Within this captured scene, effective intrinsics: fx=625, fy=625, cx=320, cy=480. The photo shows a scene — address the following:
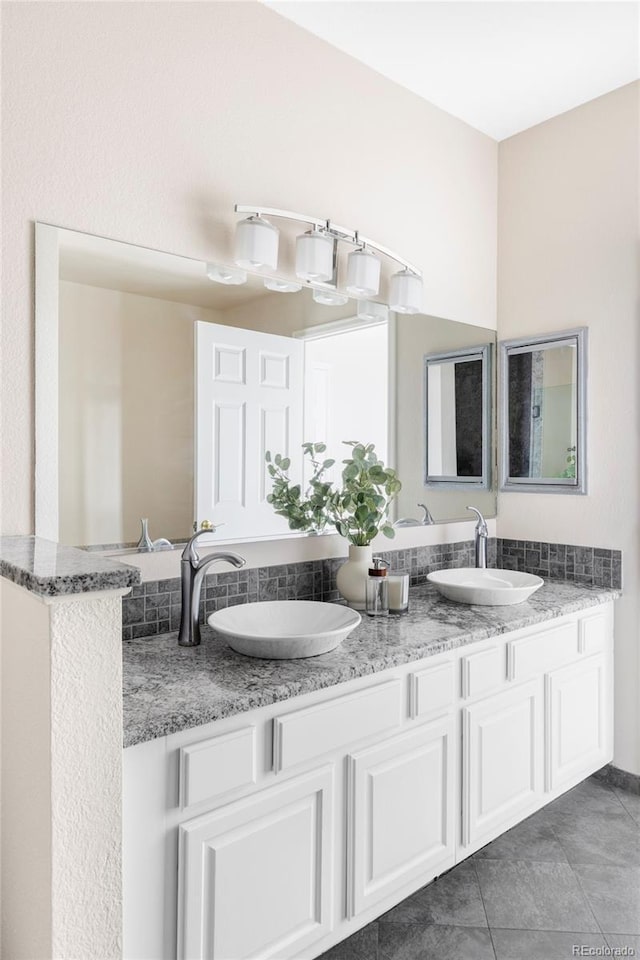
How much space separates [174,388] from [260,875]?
1259 millimetres

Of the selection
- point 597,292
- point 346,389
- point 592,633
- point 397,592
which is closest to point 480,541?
point 592,633

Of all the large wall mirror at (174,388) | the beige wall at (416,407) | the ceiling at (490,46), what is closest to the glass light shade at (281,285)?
the large wall mirror at (174,388)

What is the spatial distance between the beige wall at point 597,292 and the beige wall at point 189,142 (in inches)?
15.3

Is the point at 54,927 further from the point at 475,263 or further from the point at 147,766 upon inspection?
the point at 475,263

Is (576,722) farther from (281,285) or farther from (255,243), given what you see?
(255,243)

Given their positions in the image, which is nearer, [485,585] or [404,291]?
[404,291]

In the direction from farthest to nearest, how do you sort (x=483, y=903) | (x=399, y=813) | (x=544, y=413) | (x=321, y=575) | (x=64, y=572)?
(x=544, y=413)
(x=321, y=575)
(x=483, y=903)
(x=399, y=813)
(x=64, y=572)

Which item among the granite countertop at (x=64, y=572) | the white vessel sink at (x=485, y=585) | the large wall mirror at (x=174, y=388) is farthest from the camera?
the white vessel sink at (x=485, y=585)

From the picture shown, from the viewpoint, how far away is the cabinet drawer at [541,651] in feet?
6.69

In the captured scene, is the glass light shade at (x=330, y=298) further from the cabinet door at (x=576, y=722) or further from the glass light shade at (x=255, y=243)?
the cabinet door at (x=576, y=722)

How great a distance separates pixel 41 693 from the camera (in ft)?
3.47

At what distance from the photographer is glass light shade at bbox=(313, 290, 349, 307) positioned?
2201mm

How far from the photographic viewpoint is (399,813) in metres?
1.66

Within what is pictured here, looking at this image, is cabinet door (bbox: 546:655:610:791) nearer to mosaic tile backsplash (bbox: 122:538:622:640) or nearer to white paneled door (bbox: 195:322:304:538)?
mosaic tile backsplash (bbox: 122:538:622:640)
